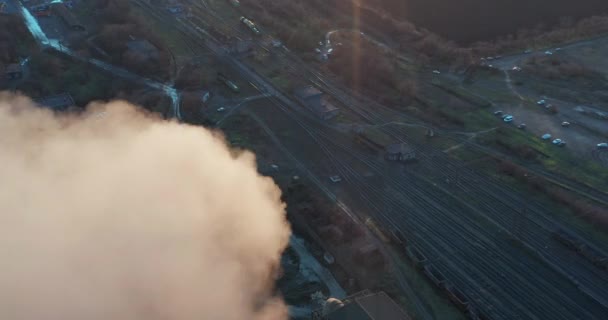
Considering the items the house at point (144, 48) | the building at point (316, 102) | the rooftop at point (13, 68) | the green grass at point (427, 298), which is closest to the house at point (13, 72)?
the rooftop at point (13, 68)

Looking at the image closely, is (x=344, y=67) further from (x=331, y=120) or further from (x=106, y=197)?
(x=106, y=197)

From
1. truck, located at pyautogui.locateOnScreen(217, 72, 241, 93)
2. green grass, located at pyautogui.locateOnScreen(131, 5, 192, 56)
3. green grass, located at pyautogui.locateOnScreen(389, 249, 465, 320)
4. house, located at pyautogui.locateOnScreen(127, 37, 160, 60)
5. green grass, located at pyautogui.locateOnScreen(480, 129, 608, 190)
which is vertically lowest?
green grass, located at pyautogui.locateOnScreen(131, 5, 192, 56)

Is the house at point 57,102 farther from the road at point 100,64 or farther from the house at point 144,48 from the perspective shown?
the house at point 144,48

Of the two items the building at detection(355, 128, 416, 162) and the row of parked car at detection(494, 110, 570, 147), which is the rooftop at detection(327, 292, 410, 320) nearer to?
the building at detection(355, 128, 416, 162)

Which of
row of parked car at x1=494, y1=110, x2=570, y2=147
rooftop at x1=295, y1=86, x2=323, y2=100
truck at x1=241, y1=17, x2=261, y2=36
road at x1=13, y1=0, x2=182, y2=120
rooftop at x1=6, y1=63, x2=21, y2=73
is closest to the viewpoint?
row of parked car at x1=494, y1=110, x2=570, y2=147

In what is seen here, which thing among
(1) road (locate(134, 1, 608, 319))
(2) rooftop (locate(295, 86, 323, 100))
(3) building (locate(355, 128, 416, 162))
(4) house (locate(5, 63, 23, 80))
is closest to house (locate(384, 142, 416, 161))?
(3) building (locate(355, 128, 416, 162))
